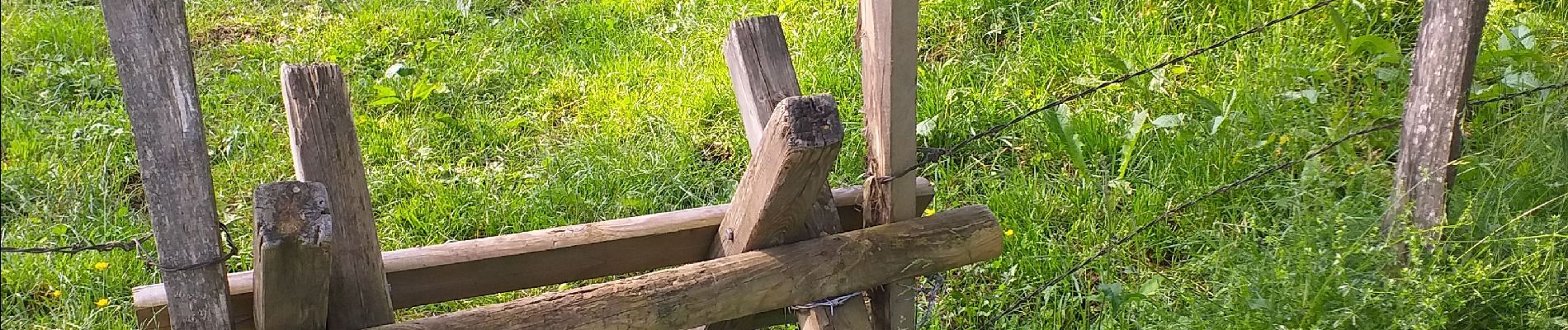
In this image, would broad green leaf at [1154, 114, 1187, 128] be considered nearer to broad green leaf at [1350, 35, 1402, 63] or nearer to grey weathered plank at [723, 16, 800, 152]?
broad green leaf at [1350, 35, 1402, 63]

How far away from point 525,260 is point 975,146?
7.23 feet

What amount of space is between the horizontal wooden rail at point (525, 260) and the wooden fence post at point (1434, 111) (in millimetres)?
1635

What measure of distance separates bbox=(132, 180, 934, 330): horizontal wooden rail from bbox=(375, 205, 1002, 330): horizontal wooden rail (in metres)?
0.20

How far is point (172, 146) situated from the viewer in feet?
5.92

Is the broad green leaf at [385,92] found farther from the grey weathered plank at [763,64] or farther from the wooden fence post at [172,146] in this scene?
the wooden fence post at [172,146]

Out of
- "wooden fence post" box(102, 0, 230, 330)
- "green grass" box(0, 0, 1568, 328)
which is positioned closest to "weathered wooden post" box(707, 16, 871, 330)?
"green grass" box(0, 0, 1568, 328)

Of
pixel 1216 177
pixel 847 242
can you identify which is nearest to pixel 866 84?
pixel 847 242

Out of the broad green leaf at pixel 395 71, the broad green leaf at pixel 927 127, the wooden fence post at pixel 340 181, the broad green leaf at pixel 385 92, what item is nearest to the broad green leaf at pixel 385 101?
the broad green leaf at pixel 385 92

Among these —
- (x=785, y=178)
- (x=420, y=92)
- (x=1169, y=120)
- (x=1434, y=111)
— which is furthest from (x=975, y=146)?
(x=420, y=92)

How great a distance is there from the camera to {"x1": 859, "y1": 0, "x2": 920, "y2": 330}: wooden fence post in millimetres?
2496

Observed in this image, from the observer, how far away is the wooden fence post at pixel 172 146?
1.74m

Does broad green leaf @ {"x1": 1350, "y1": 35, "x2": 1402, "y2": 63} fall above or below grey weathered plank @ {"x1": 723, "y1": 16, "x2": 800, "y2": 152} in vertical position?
below

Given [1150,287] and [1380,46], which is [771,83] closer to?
[1150,287]

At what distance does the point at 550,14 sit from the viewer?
5.48 m
